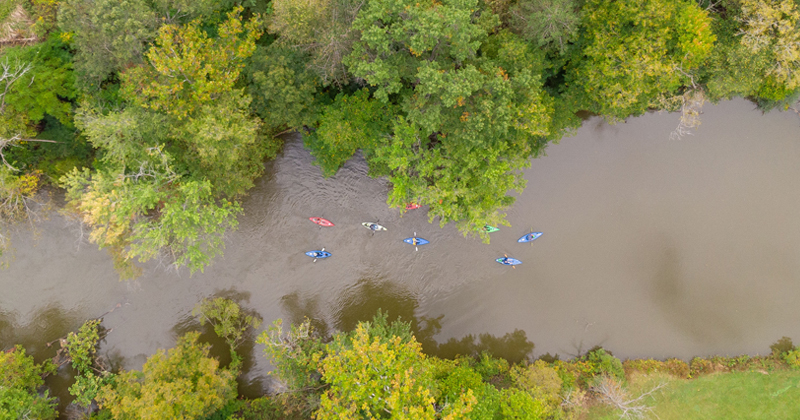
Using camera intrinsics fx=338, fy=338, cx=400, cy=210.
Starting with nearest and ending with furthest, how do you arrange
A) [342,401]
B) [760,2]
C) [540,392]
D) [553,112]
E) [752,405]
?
[760,2] < [342,401] < [553,112] < [540,392] < [752,405]

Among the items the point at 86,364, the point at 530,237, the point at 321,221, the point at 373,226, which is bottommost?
the point at 86,364

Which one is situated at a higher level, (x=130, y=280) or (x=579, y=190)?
(x=579, y=190)

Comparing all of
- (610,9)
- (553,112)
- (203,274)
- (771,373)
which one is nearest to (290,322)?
(203,274)

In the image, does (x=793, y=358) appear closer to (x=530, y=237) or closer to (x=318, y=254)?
(x=530, y=237)

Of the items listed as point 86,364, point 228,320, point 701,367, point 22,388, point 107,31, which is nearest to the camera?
point 107,31

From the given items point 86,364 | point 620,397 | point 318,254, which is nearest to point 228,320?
point 318,254

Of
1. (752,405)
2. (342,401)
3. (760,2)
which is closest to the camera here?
(760,2)

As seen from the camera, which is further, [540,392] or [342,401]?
[540,392]

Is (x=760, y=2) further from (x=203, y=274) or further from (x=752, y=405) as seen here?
(x=203, y=274)

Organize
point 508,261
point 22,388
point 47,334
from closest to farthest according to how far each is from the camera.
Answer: point 22,388
point 47,334
point 508,261
